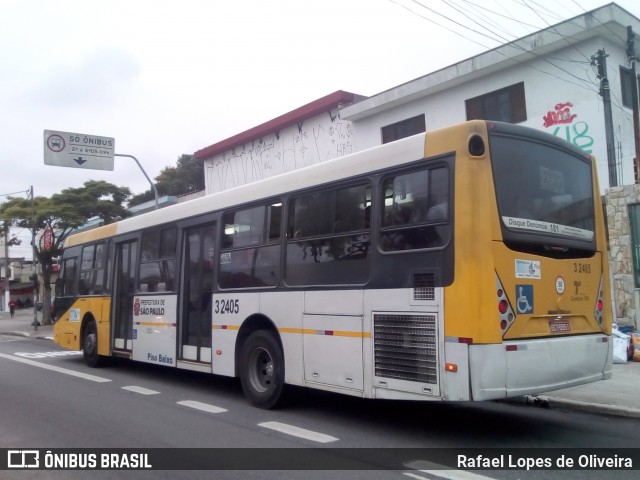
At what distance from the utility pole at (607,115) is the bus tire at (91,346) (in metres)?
12.5

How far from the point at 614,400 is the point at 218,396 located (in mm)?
5920

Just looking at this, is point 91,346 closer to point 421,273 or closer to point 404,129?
point 421,273

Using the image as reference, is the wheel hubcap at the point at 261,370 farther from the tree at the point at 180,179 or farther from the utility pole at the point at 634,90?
the tree at the point at 180,179

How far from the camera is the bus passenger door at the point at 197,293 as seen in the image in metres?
9.52

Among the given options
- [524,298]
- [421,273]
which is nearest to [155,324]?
[421,273]

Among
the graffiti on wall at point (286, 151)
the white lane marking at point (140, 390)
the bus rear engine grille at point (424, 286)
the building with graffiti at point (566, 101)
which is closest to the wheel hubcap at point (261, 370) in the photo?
the white lane marking at point (140, 390)

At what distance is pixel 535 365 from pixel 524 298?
68 cm

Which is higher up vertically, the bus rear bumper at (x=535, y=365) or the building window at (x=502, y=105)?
the building window at (x=502, y=105)

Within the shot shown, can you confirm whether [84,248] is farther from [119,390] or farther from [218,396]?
[218,396]

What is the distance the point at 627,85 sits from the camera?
15.7 metres

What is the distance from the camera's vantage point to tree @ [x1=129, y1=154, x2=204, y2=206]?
49.8 m

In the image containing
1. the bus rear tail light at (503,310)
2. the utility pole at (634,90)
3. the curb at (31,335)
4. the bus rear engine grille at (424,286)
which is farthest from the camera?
the curb at (31,335)

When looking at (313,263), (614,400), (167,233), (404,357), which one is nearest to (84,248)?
(167,233)

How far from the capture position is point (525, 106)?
16.0m
